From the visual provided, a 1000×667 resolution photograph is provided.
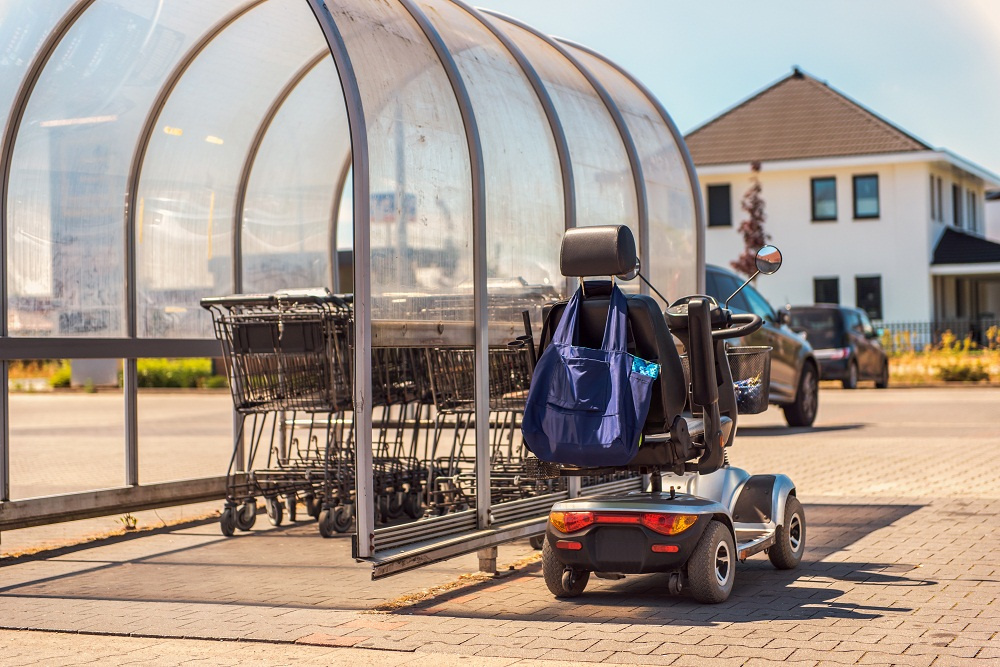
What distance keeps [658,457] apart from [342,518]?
11.8ft

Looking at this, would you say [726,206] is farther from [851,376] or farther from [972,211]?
[851,376]

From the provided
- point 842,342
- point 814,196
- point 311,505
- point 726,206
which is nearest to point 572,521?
point 311,505

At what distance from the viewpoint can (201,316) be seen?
11234 mm

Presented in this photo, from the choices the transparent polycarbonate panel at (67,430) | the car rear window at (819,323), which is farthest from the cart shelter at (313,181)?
the car rear window at (819,323)

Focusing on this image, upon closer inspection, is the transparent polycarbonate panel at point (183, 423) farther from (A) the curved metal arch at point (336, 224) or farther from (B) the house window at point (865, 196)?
(B) the house window at point (865, 196)

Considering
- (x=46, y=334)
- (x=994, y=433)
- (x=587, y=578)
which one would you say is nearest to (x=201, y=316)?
(x=46, y=334)

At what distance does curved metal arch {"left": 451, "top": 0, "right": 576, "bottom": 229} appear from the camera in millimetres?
8859

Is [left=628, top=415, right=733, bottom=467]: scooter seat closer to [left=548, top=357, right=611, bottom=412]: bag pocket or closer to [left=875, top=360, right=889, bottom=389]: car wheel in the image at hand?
[left=548, top=357, right=611, bottom=412]: bag pocket

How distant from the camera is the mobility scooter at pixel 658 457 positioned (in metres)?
6.75

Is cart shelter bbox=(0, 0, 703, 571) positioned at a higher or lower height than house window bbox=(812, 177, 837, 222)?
lower

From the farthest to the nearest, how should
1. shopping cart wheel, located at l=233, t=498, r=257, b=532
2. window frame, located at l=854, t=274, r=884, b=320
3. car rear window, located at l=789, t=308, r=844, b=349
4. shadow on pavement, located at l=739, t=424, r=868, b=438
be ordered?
window frame, located at l=854, t=274, r=884, b=320 < car rear window, located at l=789, t=308, r=844, b=349 < shadow on pavement, located at l=739, t=424, r=868, b=438 < shopping cart wheel, located at l=233, t=498, r=257, b=532

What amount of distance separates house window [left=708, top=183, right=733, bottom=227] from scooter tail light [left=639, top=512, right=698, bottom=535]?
35.7 metres

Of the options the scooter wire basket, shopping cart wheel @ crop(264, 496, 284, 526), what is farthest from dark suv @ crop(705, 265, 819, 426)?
the scooter wire basket

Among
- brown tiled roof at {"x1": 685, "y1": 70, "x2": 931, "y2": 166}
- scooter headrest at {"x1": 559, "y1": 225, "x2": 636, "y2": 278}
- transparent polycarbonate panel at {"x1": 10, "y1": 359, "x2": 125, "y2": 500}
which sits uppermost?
brown tiled roof at {"x1": 685, "y1": 70, "x2": 931, "y2": 166}
